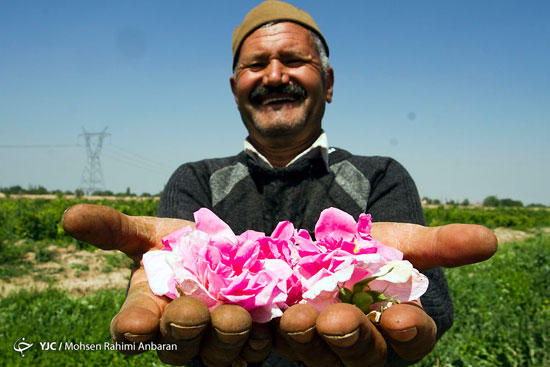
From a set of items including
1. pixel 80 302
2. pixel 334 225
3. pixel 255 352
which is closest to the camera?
pixel 255 352

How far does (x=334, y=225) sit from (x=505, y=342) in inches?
177

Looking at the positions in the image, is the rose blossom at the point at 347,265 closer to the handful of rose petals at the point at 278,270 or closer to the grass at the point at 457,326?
the handful of rose petals at the point at 278,270

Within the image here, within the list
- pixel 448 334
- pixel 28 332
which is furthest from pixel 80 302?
pixel 448 334

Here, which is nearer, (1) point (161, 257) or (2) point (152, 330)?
(2) point (152, 330)

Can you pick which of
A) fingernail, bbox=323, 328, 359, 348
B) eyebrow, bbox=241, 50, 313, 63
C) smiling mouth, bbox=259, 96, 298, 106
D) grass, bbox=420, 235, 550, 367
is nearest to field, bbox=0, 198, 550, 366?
grass, bbox=420, 235, 550, 367

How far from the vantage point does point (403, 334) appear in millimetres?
1177

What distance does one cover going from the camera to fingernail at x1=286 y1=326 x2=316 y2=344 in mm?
1143

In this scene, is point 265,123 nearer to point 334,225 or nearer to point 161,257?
point 334,225

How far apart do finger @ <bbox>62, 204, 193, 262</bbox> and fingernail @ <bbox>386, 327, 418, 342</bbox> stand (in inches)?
34.8

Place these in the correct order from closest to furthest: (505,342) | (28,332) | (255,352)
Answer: (255,352) < (505,342) < (28,332)

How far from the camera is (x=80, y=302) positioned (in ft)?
22.1

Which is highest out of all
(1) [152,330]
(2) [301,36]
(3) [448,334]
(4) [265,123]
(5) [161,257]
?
(2) [301,36]

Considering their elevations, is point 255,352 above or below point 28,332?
above

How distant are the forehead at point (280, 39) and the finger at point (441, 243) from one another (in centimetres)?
107
